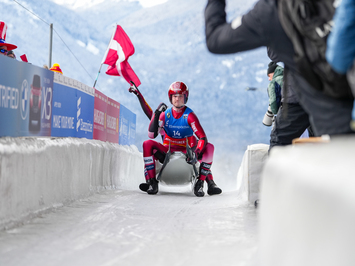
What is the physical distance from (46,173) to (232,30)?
7.64 feet

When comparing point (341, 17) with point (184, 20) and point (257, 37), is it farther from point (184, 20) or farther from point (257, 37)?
point (184, 20)

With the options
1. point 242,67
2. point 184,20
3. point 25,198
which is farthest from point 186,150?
point 184,20

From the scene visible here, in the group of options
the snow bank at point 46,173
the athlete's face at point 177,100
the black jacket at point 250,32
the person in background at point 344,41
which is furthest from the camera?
the athlete's face at point 177,100

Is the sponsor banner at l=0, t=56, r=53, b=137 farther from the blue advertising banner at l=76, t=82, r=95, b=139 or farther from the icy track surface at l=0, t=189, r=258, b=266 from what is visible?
the blue advertising banner at l=76, t=82, r=95, b=139

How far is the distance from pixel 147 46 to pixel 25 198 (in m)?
57.0

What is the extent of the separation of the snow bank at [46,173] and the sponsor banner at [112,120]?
0.73 metres

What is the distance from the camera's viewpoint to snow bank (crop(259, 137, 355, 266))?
0.80m

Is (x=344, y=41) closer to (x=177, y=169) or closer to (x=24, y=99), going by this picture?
(x=24, y=99)

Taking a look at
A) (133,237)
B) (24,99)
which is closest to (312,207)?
(133,237)

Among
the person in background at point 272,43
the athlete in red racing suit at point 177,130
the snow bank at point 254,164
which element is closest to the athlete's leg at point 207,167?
the athlete in red racing suit at point 177,130

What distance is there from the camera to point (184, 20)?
5991cm

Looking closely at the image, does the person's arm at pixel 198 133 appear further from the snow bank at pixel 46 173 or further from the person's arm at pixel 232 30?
the person's arm at pixel 232 30

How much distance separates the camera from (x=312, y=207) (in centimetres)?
94

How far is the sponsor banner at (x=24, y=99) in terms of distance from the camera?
303cm
